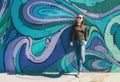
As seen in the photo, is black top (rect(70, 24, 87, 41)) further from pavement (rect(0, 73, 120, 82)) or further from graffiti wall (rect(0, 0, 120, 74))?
pavement (rect(0, 73, 120, 82))

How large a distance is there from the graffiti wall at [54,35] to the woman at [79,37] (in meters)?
0.31

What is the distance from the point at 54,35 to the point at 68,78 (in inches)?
54.0

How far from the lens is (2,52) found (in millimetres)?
12531

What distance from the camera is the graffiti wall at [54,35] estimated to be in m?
12.5

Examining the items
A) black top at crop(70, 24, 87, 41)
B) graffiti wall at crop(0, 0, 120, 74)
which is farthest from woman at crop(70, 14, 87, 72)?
graffiti wall at crop(0, 0, 120, 74)

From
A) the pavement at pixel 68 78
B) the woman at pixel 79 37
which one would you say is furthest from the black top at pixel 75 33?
the pavement at pixel 68 78

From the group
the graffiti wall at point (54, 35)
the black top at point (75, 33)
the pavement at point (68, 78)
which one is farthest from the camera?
the graffiti wall at point (54, 35)

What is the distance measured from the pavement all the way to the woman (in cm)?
48

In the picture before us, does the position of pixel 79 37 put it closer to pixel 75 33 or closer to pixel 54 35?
pixel 75 33

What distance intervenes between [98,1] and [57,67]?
7.28 feet

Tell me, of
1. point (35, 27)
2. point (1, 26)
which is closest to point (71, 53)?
point (35, 27)

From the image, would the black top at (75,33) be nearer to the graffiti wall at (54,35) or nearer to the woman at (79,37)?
the woman at (79,37)

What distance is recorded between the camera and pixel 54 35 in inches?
492

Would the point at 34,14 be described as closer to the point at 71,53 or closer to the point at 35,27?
the point at 35,27
